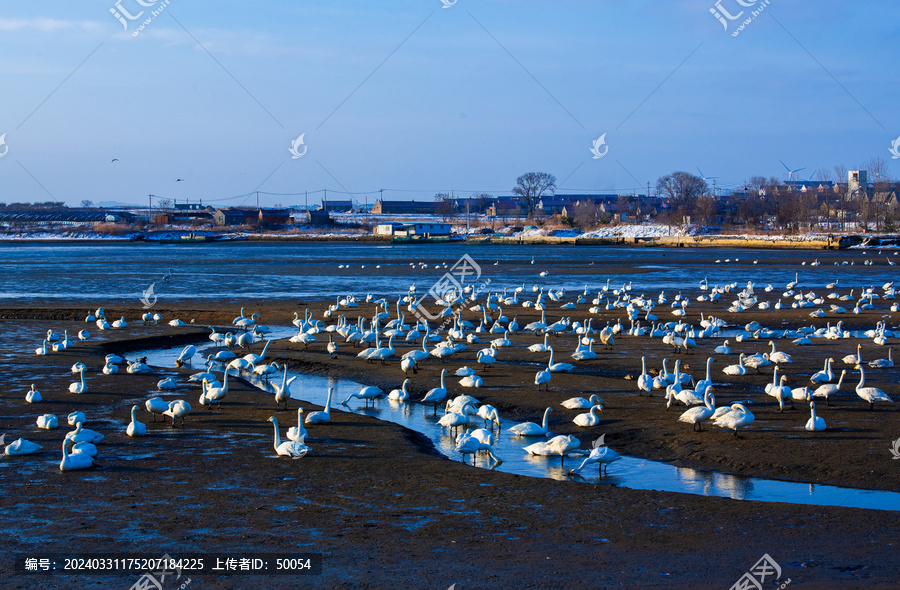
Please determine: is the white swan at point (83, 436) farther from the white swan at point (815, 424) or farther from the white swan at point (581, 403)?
the white swan at point (815, 424)

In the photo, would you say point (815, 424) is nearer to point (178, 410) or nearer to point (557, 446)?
point (557, 446)

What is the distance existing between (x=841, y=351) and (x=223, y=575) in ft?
55.3

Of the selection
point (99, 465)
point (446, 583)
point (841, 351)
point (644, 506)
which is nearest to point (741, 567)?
point (644, 506)

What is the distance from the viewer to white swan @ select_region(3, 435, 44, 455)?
11282 millimetres

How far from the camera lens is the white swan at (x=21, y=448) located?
1128cm

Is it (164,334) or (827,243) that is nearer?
(164,334)

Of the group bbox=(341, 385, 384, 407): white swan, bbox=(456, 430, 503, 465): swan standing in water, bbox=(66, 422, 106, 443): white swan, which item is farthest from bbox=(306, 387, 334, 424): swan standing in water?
bbox=(66, 422, 106, 443): white swan

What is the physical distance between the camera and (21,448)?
1132 centimetres

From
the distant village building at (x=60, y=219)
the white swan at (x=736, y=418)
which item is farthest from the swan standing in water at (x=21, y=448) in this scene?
the distant village building at (x=60, y=219)

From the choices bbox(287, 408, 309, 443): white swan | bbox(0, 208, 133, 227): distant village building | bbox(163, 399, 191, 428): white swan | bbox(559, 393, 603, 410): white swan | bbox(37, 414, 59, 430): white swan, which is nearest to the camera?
bbox(287, 408, 309, 443): white swan

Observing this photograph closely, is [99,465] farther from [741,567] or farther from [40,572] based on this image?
[741,567]

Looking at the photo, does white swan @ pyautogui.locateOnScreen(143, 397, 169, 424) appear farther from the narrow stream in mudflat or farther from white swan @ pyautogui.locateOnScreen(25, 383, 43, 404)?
white swan @ pyautogui.locateOnScreen(25, 383, 43, 404)

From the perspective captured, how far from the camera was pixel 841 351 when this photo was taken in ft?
66.5

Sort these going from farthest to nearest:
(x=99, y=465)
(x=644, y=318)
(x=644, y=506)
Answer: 1. (x=644, y=318)
2. (x=99, y=465)
3. (x=644, y=506)
